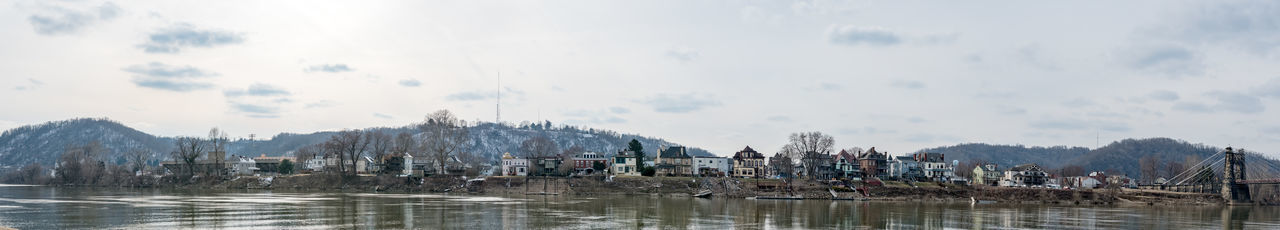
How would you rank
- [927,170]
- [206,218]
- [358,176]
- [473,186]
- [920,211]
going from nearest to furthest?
[206,218]
[920,211]
[473,186]
[358,176]
[927,170]

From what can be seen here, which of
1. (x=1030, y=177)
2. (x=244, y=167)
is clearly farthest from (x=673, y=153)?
(x=244, y=167)

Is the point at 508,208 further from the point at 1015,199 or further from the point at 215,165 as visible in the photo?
the point at 215,165

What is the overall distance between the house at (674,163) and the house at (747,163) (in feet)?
23.8

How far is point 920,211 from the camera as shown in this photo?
232 ft

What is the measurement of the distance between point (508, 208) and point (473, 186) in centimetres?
4472

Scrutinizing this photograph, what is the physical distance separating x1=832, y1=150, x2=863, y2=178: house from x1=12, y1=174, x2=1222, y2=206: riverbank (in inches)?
561

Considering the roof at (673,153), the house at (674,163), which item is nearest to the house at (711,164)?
the house at (674,163)

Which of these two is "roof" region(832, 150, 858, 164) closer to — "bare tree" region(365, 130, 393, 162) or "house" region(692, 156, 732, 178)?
"house" region(692, 156, 732, 178)

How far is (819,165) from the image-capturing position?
117 m

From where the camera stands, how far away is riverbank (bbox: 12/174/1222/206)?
318 ft

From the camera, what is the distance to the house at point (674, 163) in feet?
395

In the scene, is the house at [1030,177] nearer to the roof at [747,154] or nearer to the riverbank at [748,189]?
the riverbank at [748,189]

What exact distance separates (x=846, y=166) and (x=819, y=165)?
794 centimetres

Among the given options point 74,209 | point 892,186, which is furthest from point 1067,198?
point 74,209
